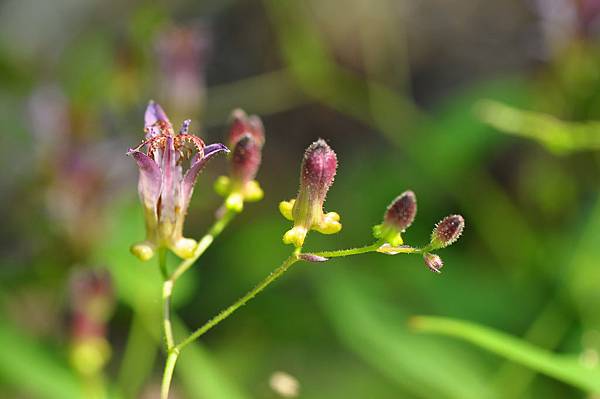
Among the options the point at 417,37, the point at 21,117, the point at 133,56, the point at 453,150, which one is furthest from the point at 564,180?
the point at 21,117

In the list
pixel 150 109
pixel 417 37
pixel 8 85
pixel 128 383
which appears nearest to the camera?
pixel 150 109

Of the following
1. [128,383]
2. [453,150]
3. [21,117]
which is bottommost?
[128,383]

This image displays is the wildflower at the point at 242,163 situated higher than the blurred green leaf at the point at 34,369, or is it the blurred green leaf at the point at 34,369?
the wildflower at the point at 242,163

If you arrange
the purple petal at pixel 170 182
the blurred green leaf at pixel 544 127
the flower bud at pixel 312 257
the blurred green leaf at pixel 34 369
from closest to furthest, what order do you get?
the flower bud at pixel 312 257, the purple petal at pixel 170 182, the blurred green leaf at pixel 34 369, the blurred green leaf at pixel 544 127

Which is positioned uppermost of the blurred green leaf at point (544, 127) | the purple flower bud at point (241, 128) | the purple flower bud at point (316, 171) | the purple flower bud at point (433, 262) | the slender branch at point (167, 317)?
the blurred green leaf at point (544, 127)

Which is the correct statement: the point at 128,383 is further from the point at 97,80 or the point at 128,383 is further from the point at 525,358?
the point at 525,358

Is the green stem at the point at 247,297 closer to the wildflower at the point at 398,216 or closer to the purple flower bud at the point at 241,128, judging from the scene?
the wildflower at the point at 398,216

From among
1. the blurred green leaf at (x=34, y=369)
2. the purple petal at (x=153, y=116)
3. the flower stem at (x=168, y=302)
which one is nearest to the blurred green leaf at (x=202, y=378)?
the blurred green leaf at (x=34, y=369)

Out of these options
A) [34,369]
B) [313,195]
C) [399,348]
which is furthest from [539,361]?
[34,369]
